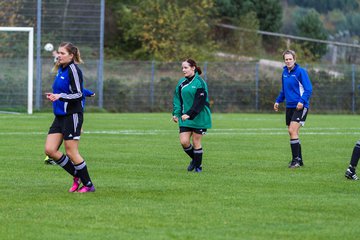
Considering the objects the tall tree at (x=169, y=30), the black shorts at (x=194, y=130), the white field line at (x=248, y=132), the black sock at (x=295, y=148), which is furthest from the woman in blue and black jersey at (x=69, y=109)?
the tall tree at (x=169, y=30)

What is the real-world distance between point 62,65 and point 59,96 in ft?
1.52

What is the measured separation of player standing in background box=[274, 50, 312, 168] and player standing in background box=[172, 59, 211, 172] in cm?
204

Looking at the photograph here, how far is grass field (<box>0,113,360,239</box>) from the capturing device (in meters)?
9.85

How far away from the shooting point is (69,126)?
12695 millimetres

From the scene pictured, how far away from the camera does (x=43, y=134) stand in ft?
82.1

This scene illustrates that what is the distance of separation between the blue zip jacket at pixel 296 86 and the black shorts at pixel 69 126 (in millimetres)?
5819

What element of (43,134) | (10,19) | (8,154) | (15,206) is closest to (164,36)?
(10,19)

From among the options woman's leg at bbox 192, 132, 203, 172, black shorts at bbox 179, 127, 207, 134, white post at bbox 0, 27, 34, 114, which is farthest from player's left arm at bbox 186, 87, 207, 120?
white post at bbox 0, 27, 34, 114

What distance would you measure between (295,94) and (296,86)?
0.49ft

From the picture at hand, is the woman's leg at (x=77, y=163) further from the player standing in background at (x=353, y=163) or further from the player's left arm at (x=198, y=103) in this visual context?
the player standing in background at (x=353, y=163)

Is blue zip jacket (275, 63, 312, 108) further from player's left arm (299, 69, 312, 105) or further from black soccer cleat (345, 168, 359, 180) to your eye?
black soccer cleat (345, 168, 359, 180)

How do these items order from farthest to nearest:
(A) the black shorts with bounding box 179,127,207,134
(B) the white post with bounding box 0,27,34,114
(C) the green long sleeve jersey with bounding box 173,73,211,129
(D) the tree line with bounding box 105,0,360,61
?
(D) the tree line with bounding box 105,0,360,61 < (B) the white post with bounding box 0,27,34,114 < (A) the black shorts with bounding box 179,127,207,134 < (C) the green long sleeve jersey with bounding box 173,73,211,129

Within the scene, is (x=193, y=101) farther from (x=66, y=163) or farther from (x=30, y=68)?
(x=30, y=68)

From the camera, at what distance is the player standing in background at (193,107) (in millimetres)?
15891
